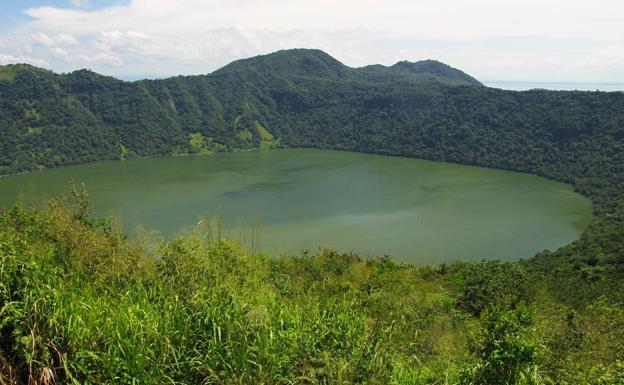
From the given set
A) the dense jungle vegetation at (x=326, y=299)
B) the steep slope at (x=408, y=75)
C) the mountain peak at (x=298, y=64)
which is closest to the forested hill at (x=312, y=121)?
the dense jungle vegetation at (x=326, y=299)

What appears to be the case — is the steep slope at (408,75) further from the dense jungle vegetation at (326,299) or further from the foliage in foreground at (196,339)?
the foliage in foreground at (196,339)

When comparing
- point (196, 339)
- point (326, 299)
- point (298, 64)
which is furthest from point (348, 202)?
point (298, 64)

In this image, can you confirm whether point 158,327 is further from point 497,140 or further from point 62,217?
point 497,140

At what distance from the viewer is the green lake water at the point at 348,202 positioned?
131 feet

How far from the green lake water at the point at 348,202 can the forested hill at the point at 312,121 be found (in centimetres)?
545

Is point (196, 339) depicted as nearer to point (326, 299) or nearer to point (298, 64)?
point (326, 299)

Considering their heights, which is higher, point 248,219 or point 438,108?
point 438,108

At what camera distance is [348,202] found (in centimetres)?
5588

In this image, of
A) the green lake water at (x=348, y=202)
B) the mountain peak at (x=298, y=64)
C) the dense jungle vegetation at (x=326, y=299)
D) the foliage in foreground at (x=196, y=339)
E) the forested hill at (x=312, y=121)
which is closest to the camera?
the foliage in foreground at (x=196, y=339)

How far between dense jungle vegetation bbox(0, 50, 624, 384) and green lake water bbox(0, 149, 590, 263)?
14.5 ft

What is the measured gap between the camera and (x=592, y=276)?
91.0 ft

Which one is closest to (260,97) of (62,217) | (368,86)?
(368,86)

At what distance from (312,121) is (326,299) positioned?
378ft

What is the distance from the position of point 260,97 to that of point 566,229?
327 feet
